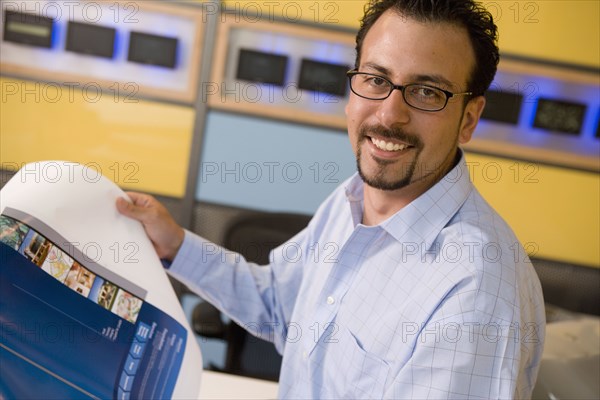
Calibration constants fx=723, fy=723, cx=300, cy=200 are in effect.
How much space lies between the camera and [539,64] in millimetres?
2299

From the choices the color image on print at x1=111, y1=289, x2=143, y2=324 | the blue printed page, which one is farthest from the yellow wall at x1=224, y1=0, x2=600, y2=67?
the color image on print at x1=111, y1=289, x2=143, y2=324

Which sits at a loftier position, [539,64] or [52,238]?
[539,64]

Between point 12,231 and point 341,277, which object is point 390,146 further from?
point 12,231

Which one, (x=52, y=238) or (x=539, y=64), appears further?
(x=539, y=64)

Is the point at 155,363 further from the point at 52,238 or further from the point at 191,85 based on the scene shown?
the point at 191,85

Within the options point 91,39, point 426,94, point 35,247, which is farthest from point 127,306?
point 91,39

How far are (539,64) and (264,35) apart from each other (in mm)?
882

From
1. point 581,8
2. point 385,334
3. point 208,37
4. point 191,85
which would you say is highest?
point 581,8

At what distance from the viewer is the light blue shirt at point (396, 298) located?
1.01 metres

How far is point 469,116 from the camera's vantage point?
51.3 inches

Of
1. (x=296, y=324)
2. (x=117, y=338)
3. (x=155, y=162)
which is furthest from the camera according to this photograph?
(x=155, y=162)

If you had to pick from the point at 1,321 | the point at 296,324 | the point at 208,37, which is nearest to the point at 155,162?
the point at 208,37

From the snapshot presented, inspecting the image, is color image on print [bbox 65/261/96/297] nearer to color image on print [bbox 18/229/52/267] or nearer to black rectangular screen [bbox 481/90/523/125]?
color image on print [bbox 18/229/52/267]

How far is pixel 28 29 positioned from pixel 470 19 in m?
1.66
